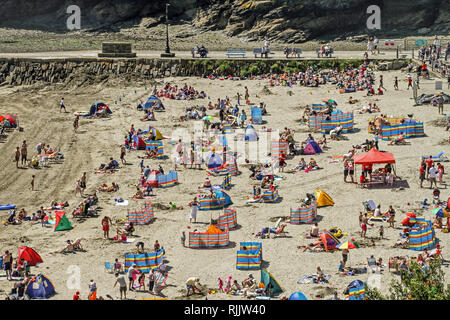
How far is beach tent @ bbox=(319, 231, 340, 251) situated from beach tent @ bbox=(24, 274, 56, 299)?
8173 millimetres

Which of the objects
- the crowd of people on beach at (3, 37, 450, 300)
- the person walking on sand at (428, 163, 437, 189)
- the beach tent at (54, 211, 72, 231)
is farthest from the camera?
the person walking on sand at (428, 163, 437, 189)

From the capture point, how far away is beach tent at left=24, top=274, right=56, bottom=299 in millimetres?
19234

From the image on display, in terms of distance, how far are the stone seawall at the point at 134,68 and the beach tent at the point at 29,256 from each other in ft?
93.6

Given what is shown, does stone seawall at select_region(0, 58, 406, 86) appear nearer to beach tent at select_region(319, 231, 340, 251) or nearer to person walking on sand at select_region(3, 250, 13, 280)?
beach tent at select_region(319, 231, 340, 251)

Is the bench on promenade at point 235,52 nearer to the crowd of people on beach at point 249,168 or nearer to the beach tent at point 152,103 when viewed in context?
the crowd of people on beach at point 249,168

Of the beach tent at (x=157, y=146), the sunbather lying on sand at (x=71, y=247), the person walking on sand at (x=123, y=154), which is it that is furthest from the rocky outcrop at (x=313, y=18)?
the sunbather lying on sand at (x=71, y=247)

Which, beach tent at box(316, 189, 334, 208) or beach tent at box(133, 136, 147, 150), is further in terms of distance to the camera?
beach tent at box(133, 136, 147, 150)

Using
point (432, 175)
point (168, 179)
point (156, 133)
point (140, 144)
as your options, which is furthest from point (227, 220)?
point (156, 133)

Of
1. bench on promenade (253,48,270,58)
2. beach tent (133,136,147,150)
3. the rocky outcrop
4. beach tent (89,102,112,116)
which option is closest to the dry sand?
beach tent (89,102,112,116)

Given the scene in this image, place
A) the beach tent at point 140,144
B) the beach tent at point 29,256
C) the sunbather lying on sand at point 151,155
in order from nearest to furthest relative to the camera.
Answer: the beach tent at point 29,256, the sunbather lying on sand at point 151,155, the beach tent at point 140,144

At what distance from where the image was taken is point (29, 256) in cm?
→ 2138

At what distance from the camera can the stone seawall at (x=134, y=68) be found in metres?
47.6

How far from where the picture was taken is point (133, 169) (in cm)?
3164
